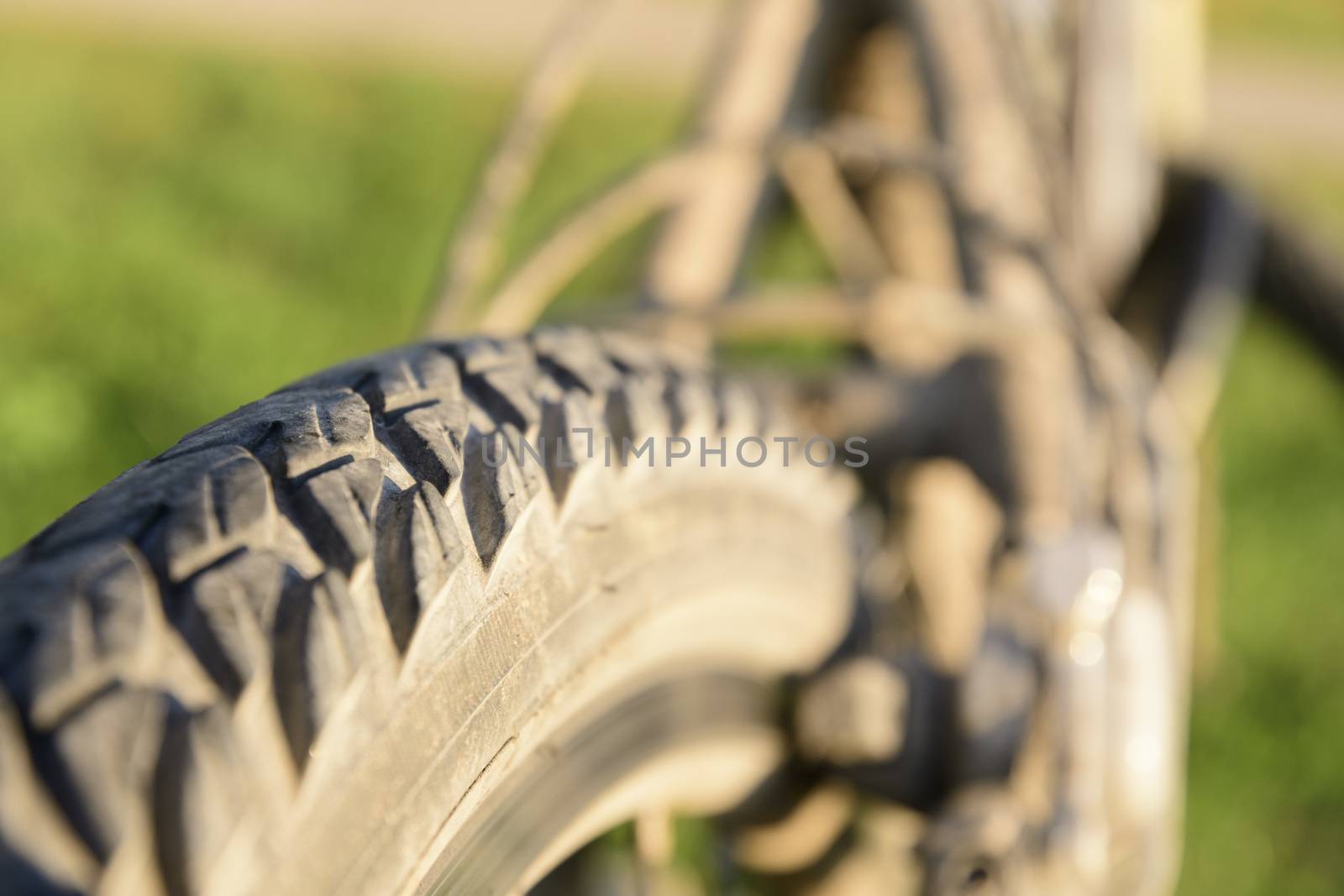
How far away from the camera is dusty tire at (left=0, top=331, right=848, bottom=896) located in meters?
0.35

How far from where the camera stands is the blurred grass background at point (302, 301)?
1.84 metres

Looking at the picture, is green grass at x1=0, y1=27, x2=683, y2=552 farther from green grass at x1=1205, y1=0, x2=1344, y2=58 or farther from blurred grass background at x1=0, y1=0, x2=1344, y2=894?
green grass at x1=1205, y1=0, x2=1344, y2=58

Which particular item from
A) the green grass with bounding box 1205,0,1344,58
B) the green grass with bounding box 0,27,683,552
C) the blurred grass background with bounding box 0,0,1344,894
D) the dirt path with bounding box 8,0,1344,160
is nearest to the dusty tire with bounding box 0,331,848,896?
the green grass with bounding box 0,27,683,552

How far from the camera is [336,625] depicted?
→ 423 millimetres

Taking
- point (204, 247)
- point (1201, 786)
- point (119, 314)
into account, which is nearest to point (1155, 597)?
point (1201, 786)

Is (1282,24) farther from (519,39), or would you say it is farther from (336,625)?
(336,625)

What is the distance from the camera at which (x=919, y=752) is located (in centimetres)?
81

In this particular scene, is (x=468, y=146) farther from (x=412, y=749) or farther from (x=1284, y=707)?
(x=412, y=749)

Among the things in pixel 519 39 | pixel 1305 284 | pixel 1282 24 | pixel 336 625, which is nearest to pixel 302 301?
pixel 1305 284

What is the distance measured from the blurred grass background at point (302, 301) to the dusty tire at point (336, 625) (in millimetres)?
726

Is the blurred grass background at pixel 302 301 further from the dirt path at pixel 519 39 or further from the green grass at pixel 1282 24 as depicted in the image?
the green grass at pixel 1282 24

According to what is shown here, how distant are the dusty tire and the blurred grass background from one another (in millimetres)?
726

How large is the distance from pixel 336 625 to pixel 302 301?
212 centimetres

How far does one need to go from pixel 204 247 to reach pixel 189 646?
2.29m
